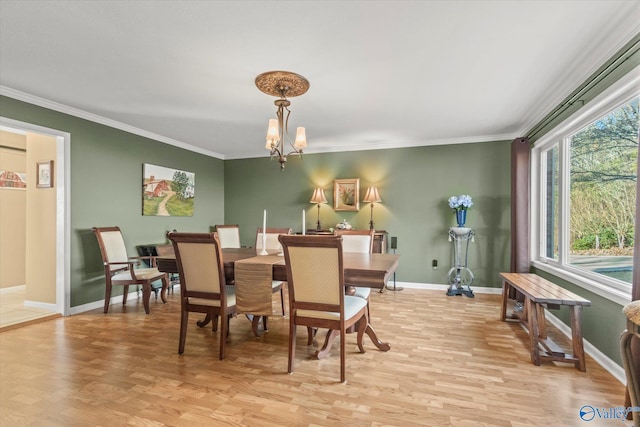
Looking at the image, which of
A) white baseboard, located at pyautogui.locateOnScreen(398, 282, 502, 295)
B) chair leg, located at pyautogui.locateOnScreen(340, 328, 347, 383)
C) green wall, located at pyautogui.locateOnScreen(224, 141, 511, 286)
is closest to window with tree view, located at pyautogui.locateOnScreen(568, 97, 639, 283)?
green wall, located at pyautogui.locateOnScreen(224, 141, 511, 286)

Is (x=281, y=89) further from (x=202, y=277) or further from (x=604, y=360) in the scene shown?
(x=604, y=360)

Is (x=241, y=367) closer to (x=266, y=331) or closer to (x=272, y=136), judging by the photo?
(x=266, y=331)

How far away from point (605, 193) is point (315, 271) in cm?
250

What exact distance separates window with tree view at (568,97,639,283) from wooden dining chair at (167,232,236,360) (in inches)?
114

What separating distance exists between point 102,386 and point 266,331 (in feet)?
4.43

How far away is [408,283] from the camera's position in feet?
16.3

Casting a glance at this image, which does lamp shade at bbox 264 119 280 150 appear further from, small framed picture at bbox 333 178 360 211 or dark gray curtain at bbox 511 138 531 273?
dark gray curtain at bbox 511 138 531 273

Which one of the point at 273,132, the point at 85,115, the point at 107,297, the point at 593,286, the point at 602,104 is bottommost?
the point at 107,297

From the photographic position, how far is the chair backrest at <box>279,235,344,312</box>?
1.99m

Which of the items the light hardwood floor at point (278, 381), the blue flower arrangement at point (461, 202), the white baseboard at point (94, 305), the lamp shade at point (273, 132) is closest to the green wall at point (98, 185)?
the white baseboard at point (94, 305)

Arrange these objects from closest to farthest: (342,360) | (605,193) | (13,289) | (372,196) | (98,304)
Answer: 1. (342,360)
2. (605,193)
3. (98,304)
4. (13,289)
5. (372,196)

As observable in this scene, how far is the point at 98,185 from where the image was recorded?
3852 mm

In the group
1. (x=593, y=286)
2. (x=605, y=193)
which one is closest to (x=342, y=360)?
(x=593, y=286)

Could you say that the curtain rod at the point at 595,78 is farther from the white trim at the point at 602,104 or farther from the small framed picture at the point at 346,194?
the small framed picture at the point at 346,194
